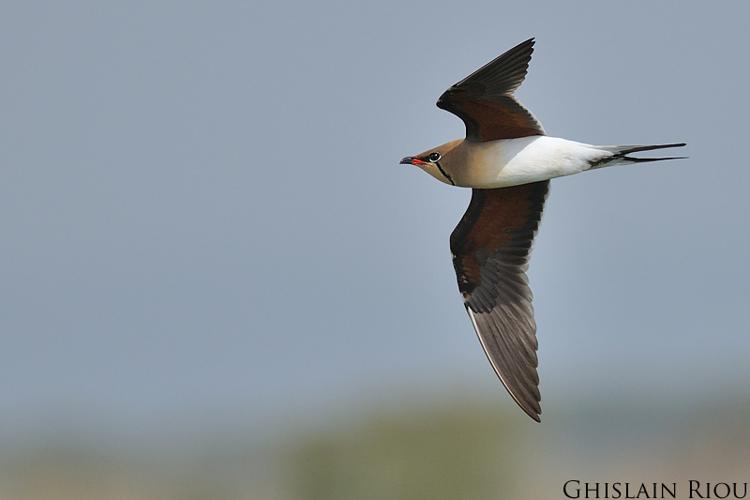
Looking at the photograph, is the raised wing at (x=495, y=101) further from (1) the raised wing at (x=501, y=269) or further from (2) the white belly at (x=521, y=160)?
(1) the raised wing at (x=501, y=269)

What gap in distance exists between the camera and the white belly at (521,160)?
457 inches

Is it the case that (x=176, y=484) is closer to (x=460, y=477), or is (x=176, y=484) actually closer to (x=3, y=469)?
(x=3, y=469)

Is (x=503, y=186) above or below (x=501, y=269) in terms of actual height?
above

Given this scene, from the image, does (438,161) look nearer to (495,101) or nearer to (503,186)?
(503,186)

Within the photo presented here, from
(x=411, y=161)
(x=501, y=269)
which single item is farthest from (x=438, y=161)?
(x=501, y=269)

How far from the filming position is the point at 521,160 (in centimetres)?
1179

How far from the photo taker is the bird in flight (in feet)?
38.0

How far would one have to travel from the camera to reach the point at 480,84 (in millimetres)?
11484

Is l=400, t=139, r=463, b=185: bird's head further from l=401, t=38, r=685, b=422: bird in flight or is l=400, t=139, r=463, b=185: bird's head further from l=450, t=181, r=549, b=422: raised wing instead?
l=450, t=181, r=549, b=422: raised wing

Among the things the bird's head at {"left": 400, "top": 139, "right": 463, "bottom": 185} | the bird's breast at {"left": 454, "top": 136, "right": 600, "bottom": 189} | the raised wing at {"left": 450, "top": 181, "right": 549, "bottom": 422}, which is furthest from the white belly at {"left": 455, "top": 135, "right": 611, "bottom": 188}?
the raised wing at {"left": 450, "top": 181, "right": 549, "bottom": 422}

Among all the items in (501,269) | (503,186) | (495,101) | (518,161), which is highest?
(495,101)

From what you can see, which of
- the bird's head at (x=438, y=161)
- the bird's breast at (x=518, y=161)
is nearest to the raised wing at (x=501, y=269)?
the bird's head at (x=438, y=161)

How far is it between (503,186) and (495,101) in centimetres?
72

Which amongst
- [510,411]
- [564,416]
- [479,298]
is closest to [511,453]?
[510,411]
